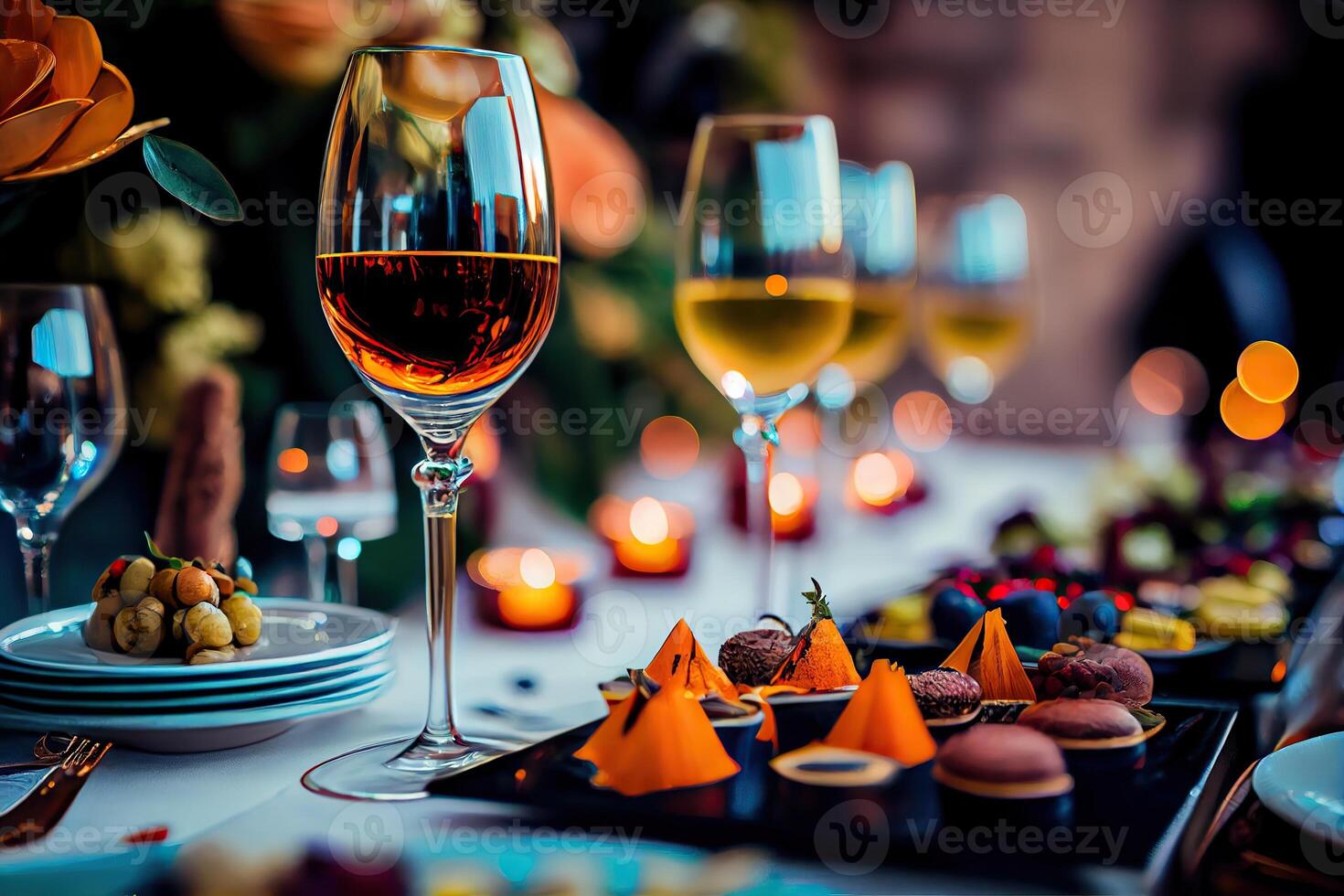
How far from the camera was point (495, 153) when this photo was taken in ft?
1.79

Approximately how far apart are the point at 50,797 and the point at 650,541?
2.19 feet

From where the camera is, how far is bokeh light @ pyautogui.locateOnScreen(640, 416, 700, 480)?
1495mm

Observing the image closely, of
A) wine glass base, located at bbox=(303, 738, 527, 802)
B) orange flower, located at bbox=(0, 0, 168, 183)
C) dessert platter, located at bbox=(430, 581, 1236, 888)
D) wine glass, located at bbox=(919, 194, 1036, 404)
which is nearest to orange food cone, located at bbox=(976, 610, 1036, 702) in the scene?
dessert platter, located at bbox=(430, 581, 1236, 888)

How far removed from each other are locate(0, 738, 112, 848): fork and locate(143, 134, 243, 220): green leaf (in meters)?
0.24

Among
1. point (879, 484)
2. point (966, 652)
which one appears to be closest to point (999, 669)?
point (966, 652)

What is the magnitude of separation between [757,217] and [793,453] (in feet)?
2.37

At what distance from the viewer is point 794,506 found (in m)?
1.27

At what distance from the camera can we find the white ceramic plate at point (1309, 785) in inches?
15.6

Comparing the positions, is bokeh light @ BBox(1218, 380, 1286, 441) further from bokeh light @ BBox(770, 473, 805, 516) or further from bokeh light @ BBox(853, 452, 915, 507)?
bokeh light @ BBox(770, 473, 805, 516)

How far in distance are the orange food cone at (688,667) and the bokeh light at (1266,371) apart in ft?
8.08

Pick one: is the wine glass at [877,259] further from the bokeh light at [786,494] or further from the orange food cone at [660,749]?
the orange food cone at [660,749]

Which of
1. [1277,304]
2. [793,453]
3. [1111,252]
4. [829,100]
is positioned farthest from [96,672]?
[1111,252]

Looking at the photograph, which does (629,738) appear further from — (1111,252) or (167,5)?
(1111,252)

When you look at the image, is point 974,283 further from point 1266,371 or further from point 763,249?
point 1266,371
